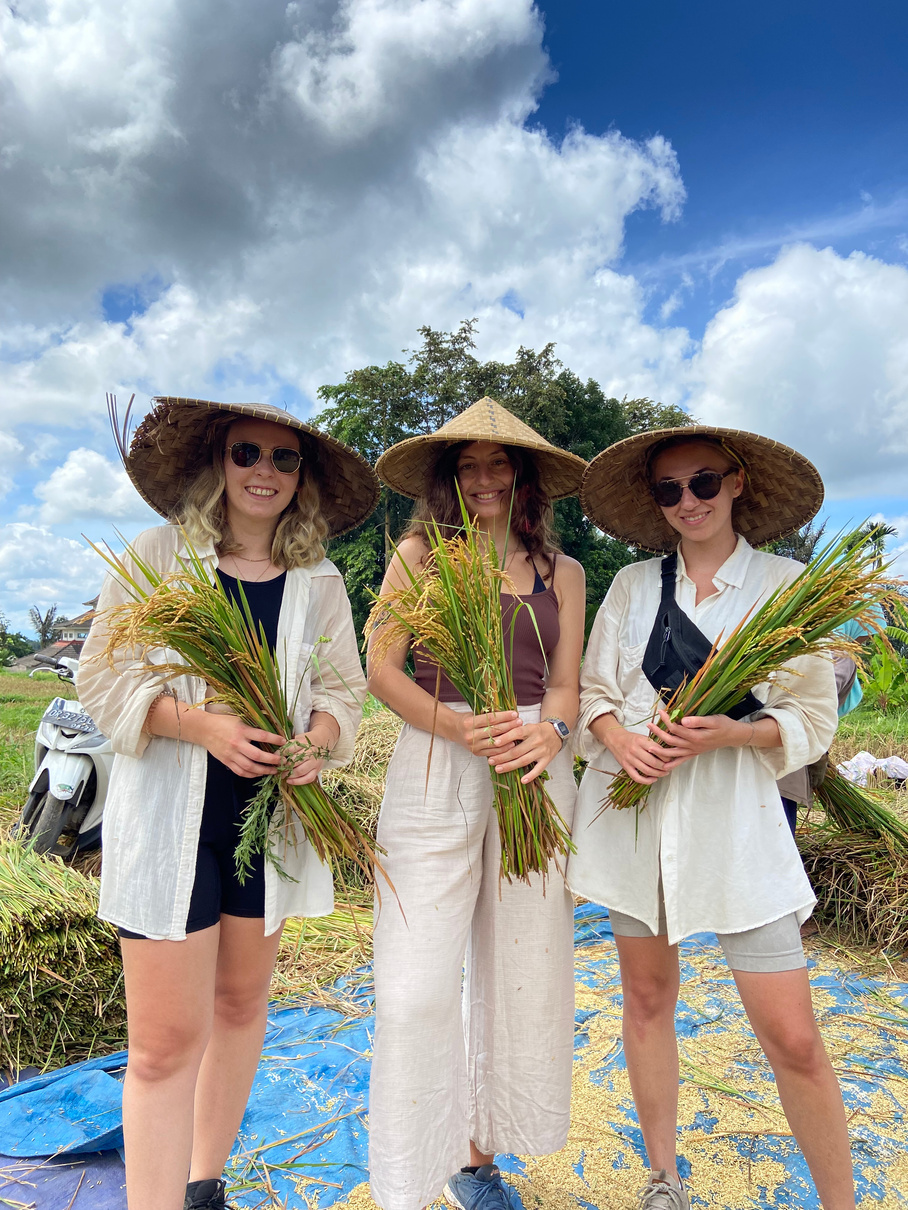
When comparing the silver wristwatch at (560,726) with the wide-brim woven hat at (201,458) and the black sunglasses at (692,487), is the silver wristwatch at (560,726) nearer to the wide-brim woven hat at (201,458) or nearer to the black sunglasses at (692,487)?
the black sunglasses at (692,487)

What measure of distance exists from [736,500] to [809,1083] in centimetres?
145

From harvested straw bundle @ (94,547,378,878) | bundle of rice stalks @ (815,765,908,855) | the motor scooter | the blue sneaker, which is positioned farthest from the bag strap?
the motor scooter

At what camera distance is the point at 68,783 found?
138 inches

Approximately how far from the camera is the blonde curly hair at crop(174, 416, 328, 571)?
183 cm

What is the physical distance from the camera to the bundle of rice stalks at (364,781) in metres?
4.02

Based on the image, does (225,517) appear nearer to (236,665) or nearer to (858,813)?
(236,665)

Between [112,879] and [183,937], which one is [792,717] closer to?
[183,937]

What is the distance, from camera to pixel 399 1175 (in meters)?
1.70

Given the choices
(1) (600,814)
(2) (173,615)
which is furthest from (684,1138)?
(2) (173,615)

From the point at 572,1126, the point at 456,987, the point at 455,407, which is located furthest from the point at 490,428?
the point at 455,407

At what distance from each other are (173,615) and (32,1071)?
1975mm

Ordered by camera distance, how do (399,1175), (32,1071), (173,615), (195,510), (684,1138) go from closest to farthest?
(173,615) → (399,1175) → (195,510) → (684,1138) → (32,1071)

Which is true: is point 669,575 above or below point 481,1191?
above

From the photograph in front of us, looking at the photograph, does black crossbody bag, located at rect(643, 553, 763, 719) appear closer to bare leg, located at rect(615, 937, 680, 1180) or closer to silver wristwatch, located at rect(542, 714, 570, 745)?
silver wristwatch, located at rect(542, 714, 570, 745)
